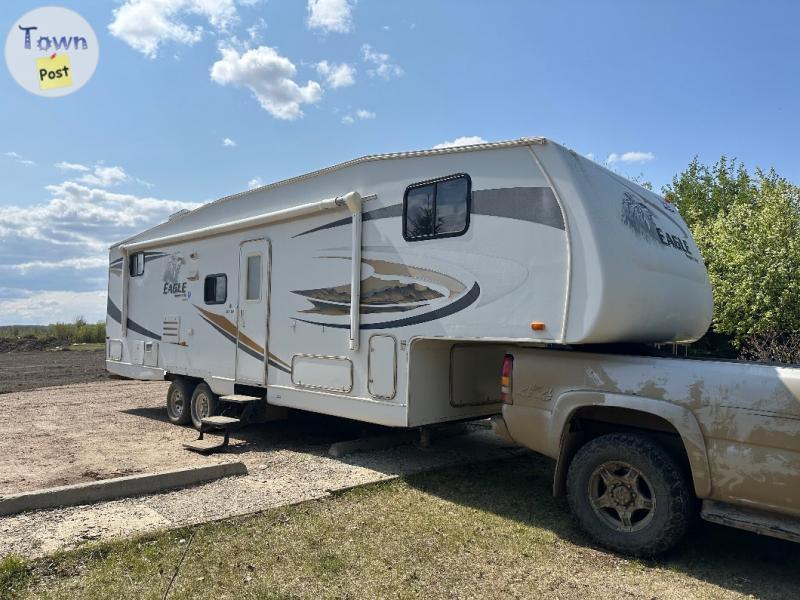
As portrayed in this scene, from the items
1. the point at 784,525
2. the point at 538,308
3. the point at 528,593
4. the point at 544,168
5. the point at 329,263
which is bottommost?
the point at 528,593

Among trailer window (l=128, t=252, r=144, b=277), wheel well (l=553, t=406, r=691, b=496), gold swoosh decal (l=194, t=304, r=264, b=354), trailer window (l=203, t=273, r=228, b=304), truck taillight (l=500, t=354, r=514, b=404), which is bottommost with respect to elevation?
wheel well (l=553, t=406, r=691, b=496)

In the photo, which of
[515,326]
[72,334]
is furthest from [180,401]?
[72,334]

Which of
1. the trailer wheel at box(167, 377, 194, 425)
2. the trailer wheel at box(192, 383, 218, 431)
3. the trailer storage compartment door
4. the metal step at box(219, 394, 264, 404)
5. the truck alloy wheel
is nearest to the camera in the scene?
the truck alloy wheel

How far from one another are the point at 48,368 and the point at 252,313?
15160 millimetres

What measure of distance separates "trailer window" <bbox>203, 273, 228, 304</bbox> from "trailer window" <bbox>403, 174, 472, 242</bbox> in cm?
350

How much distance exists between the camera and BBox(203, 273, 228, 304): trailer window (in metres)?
8.68

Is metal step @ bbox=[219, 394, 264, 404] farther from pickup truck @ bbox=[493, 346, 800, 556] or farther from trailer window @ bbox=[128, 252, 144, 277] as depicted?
pickup truck @ bbox=[493, 346, 800, 556]

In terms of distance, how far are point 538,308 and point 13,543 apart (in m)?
4.37

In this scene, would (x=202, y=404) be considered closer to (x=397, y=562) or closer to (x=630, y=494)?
(x=397, y=562)

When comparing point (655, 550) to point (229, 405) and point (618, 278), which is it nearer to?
point (618, 278)

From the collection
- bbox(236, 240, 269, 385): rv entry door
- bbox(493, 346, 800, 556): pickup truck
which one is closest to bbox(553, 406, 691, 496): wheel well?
bbox(493, 346, 800, 556): pickup truck

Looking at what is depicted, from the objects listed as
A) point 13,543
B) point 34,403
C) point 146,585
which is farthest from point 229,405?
point 34,403

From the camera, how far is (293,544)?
4.66 metres

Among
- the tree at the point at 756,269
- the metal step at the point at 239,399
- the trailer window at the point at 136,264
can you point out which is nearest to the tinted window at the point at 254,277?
the metal step at the point at 239,399
